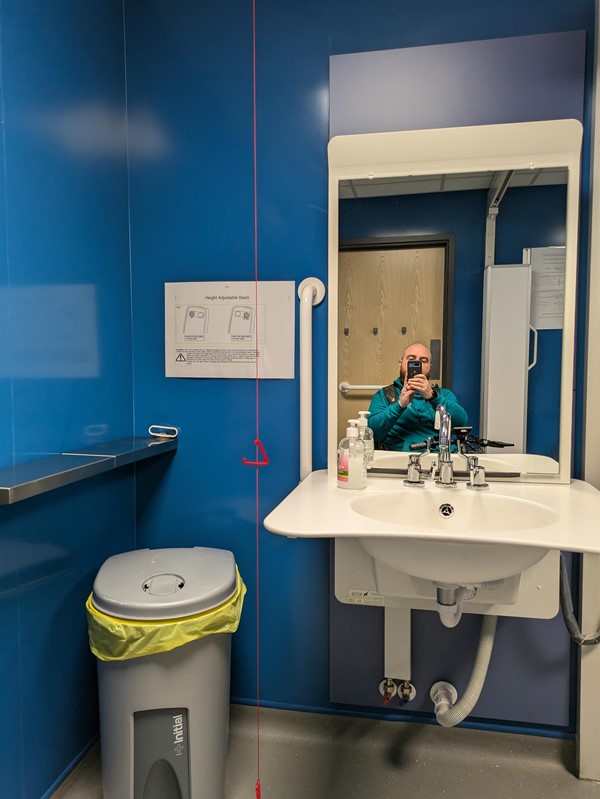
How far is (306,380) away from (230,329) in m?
0.29

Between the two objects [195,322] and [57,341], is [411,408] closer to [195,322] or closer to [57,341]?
[195,322]

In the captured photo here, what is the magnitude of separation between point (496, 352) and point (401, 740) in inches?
45.4

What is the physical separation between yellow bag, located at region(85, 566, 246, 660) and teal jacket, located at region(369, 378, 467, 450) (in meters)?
0.63

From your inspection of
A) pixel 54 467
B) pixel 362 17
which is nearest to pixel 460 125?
pixel 362 17

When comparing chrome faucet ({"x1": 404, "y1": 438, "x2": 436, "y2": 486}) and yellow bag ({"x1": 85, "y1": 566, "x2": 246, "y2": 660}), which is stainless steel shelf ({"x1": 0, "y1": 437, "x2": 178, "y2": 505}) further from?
chrome faucet ({"x1": 404, "y1": 438, "x2": 436, "y2": 486})

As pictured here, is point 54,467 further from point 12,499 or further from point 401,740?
point 401,740

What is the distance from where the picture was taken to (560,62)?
1.37 m

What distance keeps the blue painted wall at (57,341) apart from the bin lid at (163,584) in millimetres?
174

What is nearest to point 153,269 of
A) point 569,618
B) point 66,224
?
point 66,224

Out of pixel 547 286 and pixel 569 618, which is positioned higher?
pixel 547 286

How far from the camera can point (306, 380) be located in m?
1.51

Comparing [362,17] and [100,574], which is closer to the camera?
[100,574]

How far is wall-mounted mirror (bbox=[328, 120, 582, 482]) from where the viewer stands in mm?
1358

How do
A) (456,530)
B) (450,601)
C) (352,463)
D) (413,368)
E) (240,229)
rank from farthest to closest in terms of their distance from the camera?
(240,229)
(413,368)
(352,463)
(450,601)
(456,530)
